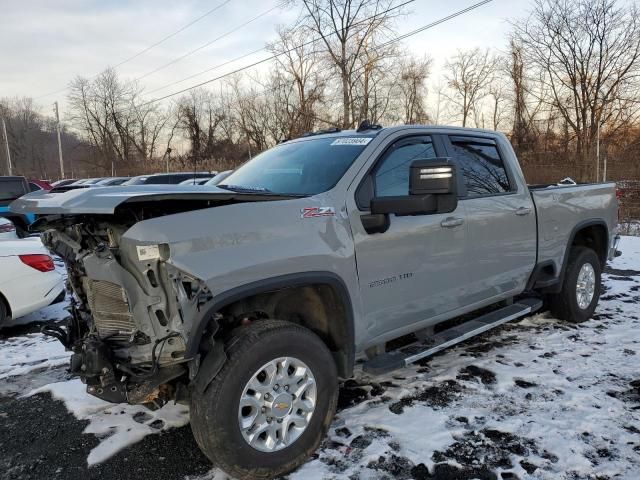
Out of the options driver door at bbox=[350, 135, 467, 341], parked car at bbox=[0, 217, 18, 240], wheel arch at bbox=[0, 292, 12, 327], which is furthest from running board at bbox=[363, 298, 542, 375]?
parked car at bbox=[0, 217, 18, 240]

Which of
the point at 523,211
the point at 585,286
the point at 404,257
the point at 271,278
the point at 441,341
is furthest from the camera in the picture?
the point at 585,286

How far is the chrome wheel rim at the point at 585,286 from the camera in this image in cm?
543

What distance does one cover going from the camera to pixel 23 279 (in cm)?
559

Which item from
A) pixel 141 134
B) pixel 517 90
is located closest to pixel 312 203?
pixel 517 90

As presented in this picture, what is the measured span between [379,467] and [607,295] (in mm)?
5075

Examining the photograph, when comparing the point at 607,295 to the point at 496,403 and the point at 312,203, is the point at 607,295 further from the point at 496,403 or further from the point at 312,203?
the point at 312,203

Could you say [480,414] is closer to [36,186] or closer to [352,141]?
[352,141]

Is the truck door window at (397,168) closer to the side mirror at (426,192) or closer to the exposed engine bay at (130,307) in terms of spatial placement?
the side mirror at (426,192)

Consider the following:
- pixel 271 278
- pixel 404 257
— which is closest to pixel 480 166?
pixel 404 257

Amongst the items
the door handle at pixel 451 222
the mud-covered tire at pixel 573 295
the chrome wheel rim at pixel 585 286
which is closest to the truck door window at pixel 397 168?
the door handle at pixel 451 222

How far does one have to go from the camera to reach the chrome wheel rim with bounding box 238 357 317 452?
2.70 metres

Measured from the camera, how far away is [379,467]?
2.89 meters

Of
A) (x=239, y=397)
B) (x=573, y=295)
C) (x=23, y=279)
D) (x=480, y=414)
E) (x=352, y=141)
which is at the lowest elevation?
(x=480, y=414)

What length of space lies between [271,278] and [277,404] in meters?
0.71
